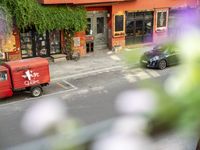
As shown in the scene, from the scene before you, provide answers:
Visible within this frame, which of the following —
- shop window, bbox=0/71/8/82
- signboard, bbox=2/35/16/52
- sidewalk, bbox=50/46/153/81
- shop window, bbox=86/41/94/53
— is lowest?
sidewalk, bbox=50/46/153/81

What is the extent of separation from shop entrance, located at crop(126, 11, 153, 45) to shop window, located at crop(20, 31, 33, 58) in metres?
6.04

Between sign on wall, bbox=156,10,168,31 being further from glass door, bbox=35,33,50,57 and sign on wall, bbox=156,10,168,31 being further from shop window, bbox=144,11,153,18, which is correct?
glass door, bbox=35,33,50,57

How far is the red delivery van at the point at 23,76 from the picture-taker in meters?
13.9

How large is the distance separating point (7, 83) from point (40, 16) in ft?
18.6

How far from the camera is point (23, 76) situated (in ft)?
46.5

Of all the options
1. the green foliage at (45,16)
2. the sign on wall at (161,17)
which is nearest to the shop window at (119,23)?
the green foliage at (45,16)

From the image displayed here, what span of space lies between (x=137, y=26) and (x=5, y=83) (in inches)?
432

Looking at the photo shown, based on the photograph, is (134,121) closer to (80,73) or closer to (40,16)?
(80,73)

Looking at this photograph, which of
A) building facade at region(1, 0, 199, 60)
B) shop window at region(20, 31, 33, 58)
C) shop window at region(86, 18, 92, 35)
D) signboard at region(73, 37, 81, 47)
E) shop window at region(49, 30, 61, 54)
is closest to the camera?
shop window at region(20, 31, 33, 58)

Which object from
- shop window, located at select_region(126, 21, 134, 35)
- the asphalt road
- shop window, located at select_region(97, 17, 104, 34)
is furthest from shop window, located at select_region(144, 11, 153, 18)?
the asphalt road

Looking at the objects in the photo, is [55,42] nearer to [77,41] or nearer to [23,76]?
[77,41]

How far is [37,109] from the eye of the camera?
28.9 inches

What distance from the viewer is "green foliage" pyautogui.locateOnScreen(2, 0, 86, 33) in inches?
709

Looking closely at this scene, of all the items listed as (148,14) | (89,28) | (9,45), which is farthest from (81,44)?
(148,14)
